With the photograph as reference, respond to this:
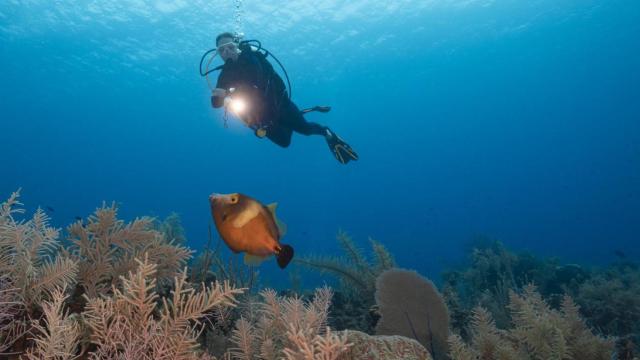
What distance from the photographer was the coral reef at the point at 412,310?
417cm

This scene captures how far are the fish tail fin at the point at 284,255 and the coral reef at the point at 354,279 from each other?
405cm

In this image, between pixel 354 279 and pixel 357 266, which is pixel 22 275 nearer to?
pixel 354 279

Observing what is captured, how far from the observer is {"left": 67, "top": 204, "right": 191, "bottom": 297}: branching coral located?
293cm

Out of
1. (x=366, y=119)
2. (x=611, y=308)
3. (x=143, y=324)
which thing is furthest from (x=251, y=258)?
(x=366, y=119)

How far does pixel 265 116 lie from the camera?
330 inches

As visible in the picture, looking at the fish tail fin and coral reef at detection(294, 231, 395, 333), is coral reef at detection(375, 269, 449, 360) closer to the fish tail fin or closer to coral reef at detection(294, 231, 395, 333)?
coral reef at detection(294, 231, 395, 333)

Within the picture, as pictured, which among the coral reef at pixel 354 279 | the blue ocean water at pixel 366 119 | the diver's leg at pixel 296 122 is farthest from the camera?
the blue ocean water at pixel 366 119

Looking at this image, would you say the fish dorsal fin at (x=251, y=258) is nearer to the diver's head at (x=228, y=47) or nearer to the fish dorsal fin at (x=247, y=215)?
the fish dorsal fin at (x=247, y=215)

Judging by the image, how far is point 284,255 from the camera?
6.40 feet

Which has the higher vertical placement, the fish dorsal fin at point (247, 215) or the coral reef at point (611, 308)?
the coral reef at point (611, 308)

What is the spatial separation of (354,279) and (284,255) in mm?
4523

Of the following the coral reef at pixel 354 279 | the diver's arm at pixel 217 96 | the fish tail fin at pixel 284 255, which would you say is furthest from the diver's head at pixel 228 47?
the fish tail fin at pixel 284 255

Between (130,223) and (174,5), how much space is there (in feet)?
82.8

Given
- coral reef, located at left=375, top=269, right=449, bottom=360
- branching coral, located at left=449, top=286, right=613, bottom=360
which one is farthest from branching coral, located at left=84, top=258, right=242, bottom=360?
coral reef, located at left=375, top=269, right=449, bottom=360
